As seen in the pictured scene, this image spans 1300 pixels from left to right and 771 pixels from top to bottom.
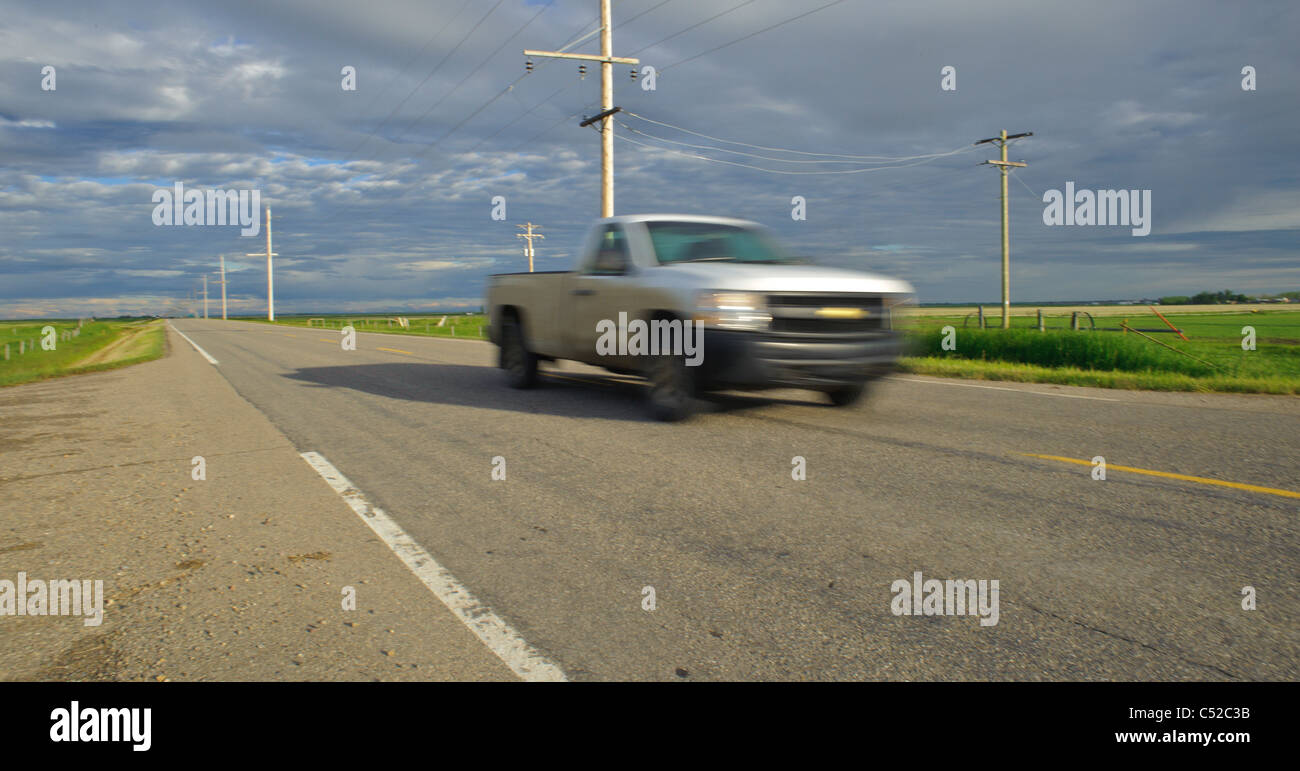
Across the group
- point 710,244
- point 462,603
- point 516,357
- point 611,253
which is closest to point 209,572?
point 462,603

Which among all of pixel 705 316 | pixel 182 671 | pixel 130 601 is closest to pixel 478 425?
pixel 705 316

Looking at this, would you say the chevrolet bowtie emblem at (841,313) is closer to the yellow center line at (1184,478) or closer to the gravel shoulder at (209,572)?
the yellow center line at (1184,478)

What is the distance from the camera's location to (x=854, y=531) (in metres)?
4.39

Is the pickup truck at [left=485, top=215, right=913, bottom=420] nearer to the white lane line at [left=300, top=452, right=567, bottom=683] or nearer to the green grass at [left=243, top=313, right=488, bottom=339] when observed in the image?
the white lane line at [left=300, top=452, right=567, bottom=683]

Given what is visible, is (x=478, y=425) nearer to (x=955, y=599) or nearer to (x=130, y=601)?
(x=130, y=601)

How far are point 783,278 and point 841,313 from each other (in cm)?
66

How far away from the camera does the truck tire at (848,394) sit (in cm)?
860

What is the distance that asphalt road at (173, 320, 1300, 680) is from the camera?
296 centimetres

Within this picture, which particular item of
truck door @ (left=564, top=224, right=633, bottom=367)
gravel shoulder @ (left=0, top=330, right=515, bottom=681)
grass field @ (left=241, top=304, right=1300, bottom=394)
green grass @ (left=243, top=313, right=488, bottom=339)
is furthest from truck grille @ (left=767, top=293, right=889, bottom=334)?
green grass @ (left=243, top=313, right=488, bottom=339)

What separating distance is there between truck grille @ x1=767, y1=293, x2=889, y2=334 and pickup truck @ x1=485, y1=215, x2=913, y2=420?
0.03 ft

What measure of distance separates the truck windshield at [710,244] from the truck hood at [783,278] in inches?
14.7

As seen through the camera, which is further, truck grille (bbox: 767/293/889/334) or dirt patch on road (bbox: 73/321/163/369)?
dirt patch on road (bbox: 73/321/163/369)

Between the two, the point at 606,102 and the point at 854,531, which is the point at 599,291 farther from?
the point at 606,102

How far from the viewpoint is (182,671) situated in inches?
114
